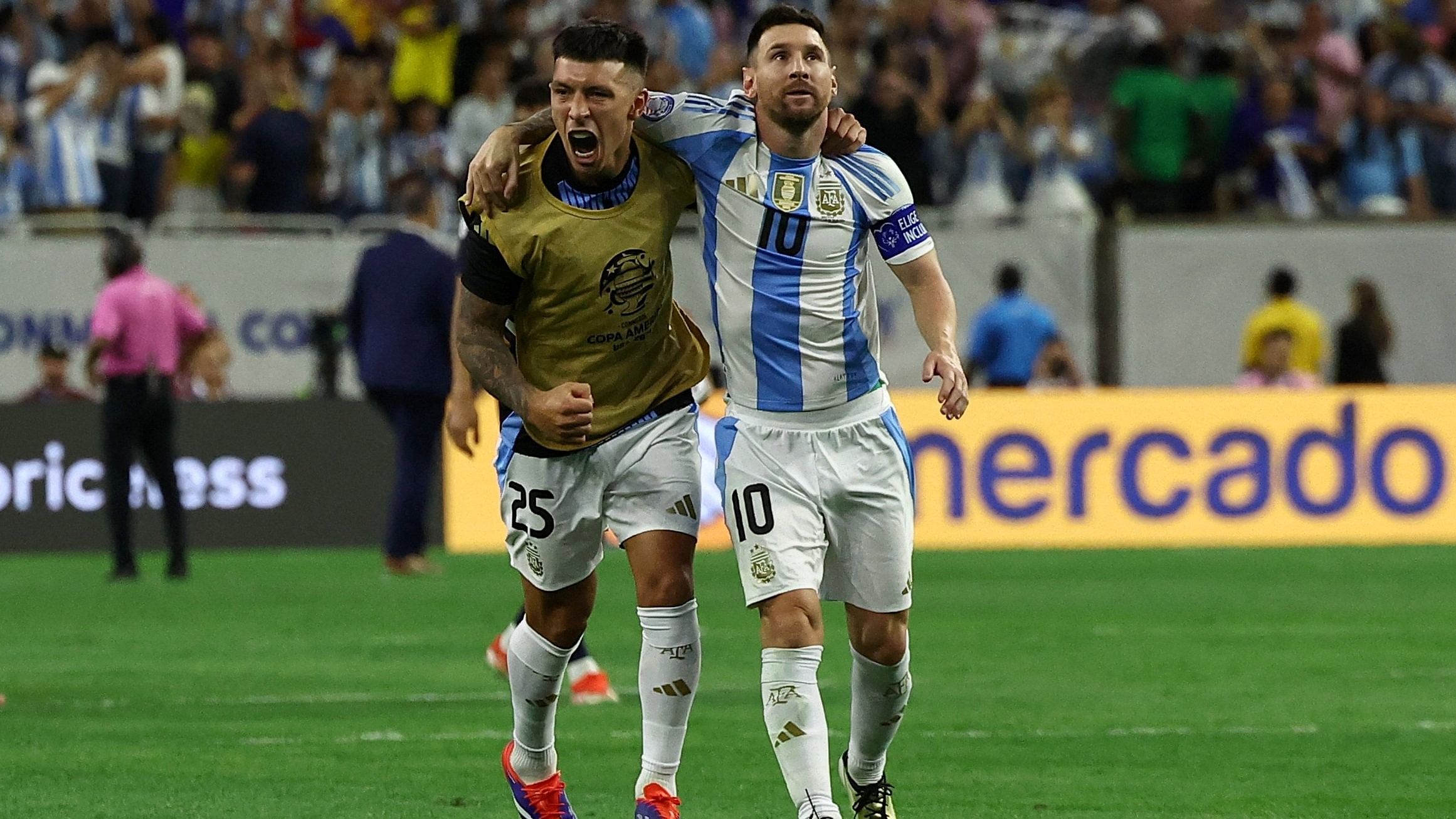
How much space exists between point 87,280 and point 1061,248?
25.2 ft

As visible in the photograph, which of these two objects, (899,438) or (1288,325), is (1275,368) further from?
(899,438)

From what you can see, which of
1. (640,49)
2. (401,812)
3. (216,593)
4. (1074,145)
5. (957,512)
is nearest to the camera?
(640,49)

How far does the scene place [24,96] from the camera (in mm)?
21031

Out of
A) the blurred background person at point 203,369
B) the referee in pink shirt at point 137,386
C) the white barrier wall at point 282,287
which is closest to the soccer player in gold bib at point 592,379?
the referee in pink shirt at point 137,386

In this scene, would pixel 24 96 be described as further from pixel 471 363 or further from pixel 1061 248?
pixel 471 363

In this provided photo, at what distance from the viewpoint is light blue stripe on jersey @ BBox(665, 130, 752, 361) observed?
22.8ft

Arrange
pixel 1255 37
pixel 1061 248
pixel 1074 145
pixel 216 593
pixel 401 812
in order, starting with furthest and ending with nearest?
1. pixel 1255 37
2. pixel 1074 145
3. pixel 1061 248
4. pixel 216 593
5. pixel 401 812

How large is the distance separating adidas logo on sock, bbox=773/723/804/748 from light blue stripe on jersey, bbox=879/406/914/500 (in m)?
0.78

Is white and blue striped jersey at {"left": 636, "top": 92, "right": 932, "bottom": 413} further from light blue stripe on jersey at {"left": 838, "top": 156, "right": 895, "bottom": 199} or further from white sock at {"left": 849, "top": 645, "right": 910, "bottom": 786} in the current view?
white sock at {"left": 849, "top": 645, "right": 910, "bottom": 786}

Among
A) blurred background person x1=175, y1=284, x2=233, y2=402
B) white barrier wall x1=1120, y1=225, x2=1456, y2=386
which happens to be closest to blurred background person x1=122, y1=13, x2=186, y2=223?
blurred background person x1=175, y1=284, x2=233, y2=402

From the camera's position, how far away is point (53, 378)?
18.6 metres

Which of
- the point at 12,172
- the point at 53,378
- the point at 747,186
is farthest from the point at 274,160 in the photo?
the point at 747,186

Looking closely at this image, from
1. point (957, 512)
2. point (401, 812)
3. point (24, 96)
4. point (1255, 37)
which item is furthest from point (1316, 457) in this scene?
point (401, 812)

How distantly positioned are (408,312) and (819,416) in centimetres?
955
